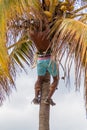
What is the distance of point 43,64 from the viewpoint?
9656mm

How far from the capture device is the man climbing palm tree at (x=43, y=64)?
932cm

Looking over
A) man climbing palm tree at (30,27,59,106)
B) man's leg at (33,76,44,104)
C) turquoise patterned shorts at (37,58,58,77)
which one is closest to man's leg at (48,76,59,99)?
man climbing palm tree at (30,27,59,106)

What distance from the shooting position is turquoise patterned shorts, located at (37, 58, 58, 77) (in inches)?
368

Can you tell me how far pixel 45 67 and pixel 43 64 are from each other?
78 millimetres

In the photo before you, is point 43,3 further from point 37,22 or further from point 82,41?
point 82,41

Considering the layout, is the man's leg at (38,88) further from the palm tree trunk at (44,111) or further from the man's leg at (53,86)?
the man's leg at (53,86)

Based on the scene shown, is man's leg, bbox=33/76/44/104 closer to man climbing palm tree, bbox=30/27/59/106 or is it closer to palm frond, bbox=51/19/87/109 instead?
man climbing palm tree, bbox=30/27/59/106

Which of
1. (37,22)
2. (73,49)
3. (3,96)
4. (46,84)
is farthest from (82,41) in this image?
(3,96)

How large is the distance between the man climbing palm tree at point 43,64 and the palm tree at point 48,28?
0.03 m

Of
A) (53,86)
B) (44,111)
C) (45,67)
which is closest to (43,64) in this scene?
(45,67)

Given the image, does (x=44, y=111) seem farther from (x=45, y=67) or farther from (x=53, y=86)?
(x=45, y=67)

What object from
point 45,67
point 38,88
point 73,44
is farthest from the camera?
point 38,88

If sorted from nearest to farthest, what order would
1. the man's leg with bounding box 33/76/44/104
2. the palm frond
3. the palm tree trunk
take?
the palm frond, the palm tree trunk, the man's leg with bounding box 33/76/44/104

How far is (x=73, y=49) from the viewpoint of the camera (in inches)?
323
